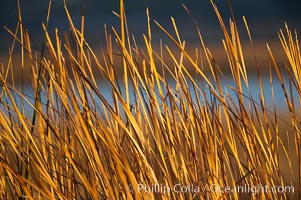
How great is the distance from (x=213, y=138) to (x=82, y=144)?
7.4 inches

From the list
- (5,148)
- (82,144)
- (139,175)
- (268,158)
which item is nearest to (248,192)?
(268,158)

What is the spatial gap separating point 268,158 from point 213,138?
10 centimetres

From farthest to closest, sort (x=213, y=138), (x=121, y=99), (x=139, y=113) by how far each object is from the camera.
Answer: (x=139, y=113), (x=213, y=138), (x=121, y=99)

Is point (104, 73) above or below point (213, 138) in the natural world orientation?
above

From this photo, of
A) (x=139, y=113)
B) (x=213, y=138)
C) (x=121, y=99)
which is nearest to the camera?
(x=121, y=99)

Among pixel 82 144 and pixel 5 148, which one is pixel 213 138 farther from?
pixel 5 148

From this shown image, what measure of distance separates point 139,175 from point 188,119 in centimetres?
12

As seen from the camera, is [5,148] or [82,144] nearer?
[82,144]

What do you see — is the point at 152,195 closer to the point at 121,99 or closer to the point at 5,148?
the point at 121,99

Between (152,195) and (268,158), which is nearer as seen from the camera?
(152,195)

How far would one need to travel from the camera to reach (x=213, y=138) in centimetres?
83

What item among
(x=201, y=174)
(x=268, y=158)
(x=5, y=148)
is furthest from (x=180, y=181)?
(x=5, y=148)

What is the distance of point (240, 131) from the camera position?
2.77 ft

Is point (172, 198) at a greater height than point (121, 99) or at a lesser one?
lesser
